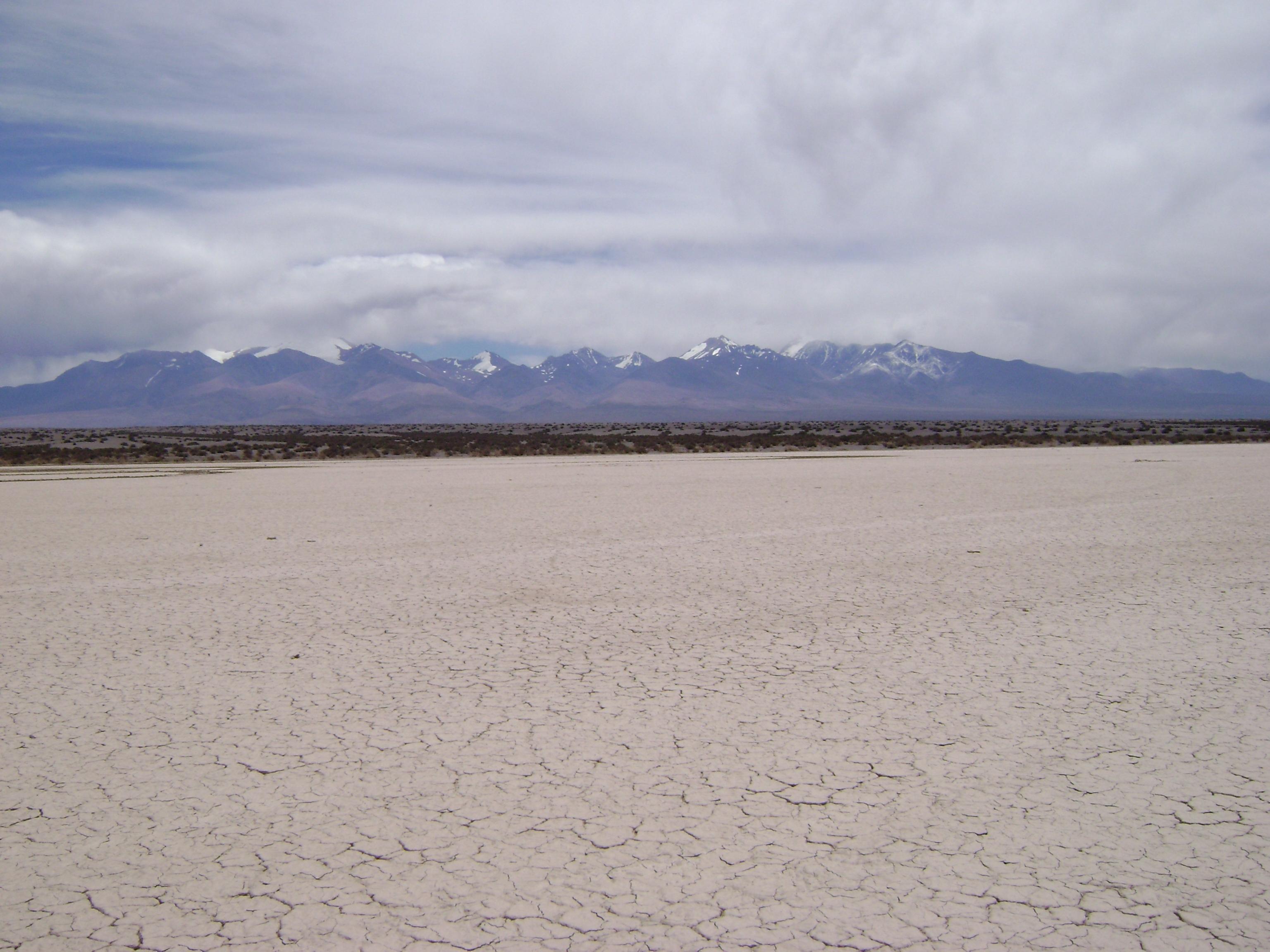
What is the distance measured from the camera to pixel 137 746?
4.76 m

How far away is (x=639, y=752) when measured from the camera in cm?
Result: 464

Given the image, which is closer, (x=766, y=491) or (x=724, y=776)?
(x=724, y=776)

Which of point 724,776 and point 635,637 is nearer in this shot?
point 724,776

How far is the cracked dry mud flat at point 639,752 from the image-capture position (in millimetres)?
3223

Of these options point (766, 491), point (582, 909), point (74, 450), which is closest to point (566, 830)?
point (582, 909)

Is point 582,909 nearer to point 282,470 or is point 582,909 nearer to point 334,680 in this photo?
point 334,680

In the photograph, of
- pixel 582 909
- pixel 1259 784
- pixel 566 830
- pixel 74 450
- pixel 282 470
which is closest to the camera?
pixel 582 909

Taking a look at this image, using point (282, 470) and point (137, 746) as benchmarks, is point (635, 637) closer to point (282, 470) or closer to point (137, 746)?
point (137, 746)

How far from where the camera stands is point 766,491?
2000 cm

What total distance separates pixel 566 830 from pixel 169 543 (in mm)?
10723

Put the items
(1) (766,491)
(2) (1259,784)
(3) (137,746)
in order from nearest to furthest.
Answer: (2) (1259,784), (3) (137,746), (1) (766,491)

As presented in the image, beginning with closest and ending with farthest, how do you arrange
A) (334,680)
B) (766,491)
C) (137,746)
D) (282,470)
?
(137,746) → (334,680) → (766,491) → (282,470)

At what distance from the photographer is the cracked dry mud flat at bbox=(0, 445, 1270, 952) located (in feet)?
10.6

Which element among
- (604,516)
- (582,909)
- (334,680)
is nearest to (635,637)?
(334,680)
